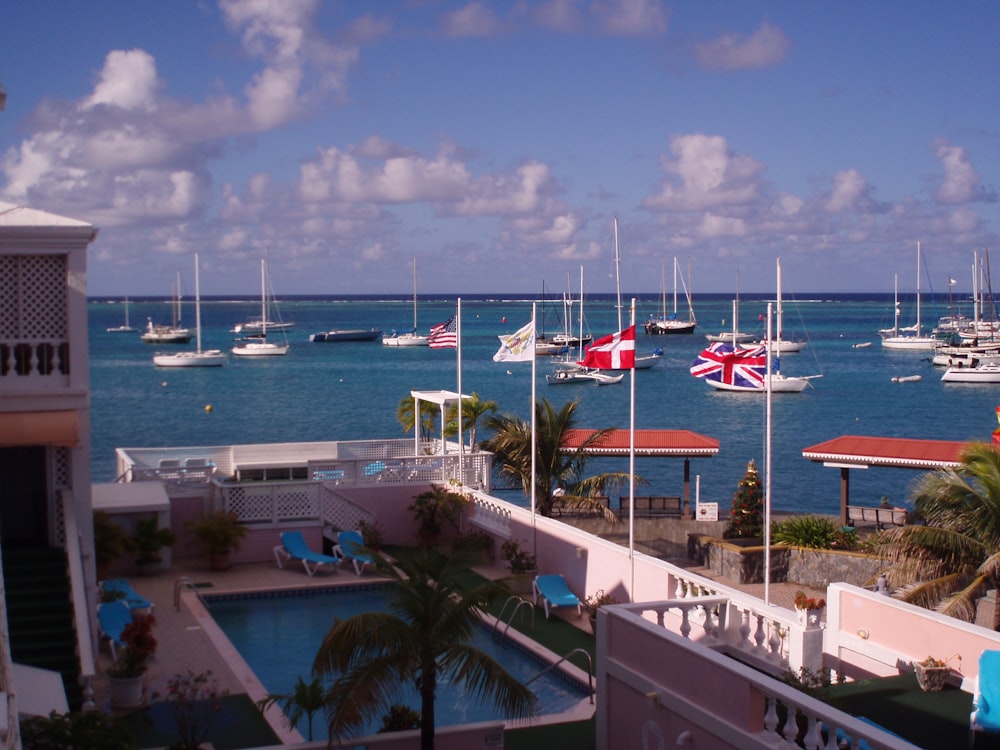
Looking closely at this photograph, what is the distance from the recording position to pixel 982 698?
1022 centimetres

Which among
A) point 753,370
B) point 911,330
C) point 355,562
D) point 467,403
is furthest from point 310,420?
point 911,330

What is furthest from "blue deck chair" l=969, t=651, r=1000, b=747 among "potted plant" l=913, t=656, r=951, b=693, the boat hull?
the boat hull

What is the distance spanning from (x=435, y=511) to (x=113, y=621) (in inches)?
315

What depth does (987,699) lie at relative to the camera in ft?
33.4

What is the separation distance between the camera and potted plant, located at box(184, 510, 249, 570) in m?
20.3

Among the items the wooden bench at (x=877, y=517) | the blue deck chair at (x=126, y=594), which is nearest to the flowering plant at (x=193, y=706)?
the blue deck chair at (x=126, y=594)

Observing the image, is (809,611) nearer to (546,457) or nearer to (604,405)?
(546,457)

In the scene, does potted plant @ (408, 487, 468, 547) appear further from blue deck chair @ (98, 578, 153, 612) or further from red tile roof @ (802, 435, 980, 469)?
red tile roof @ (802, 435, 980, 469)

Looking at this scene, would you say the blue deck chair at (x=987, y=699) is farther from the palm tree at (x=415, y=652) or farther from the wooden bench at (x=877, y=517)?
the wooden bench at (x=877, y=517)

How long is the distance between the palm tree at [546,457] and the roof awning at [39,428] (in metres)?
10.2


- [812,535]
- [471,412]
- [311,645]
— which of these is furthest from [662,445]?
[311,645]

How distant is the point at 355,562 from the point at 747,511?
26.0 ft

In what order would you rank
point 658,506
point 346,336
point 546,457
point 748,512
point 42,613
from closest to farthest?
point 42,613 → point 748,512 → point 546,457 → point 658,506 → point 346,336

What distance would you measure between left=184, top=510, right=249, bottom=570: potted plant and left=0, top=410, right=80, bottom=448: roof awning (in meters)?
5.78
